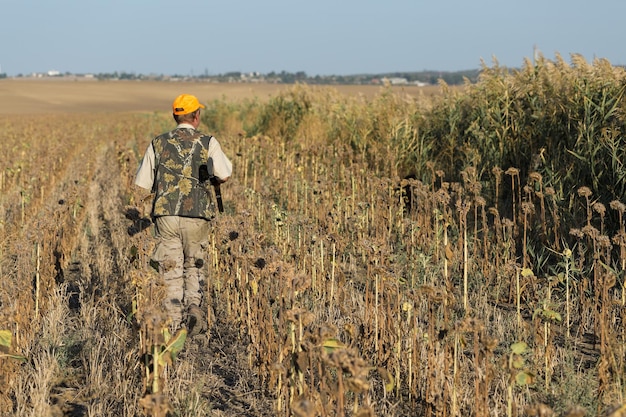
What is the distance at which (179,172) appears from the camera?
534 centimetres

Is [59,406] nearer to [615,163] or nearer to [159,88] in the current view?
[615,163]

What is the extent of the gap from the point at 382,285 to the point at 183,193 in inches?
71.0

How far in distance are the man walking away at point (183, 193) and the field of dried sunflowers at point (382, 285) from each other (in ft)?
0.73

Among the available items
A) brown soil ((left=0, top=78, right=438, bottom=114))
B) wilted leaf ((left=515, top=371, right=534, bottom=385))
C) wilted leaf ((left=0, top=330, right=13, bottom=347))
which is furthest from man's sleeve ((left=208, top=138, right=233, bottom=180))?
brown soil ((left=0, top=78, right=438, bottom=114))

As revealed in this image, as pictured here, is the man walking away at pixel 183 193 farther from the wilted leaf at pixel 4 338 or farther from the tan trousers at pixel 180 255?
the wilted leaf at pixel 4 338

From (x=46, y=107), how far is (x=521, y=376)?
65181mm

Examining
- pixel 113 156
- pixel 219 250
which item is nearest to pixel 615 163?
pixel 219 250

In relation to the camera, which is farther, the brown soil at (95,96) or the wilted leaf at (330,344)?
the brown soil at (95,96)

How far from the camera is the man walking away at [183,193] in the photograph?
533cm

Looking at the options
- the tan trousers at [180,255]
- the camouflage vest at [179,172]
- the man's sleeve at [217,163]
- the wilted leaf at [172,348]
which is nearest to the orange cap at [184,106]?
the camouflage vest at [179,172]

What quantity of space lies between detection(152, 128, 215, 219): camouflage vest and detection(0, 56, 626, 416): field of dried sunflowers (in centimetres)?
27

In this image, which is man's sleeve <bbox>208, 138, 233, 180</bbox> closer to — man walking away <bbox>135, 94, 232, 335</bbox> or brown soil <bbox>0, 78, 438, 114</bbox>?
man walking away <bbox>135, 94, 232, 335</bbox>

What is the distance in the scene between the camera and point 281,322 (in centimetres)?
404

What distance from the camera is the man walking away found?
5332 millimetres
